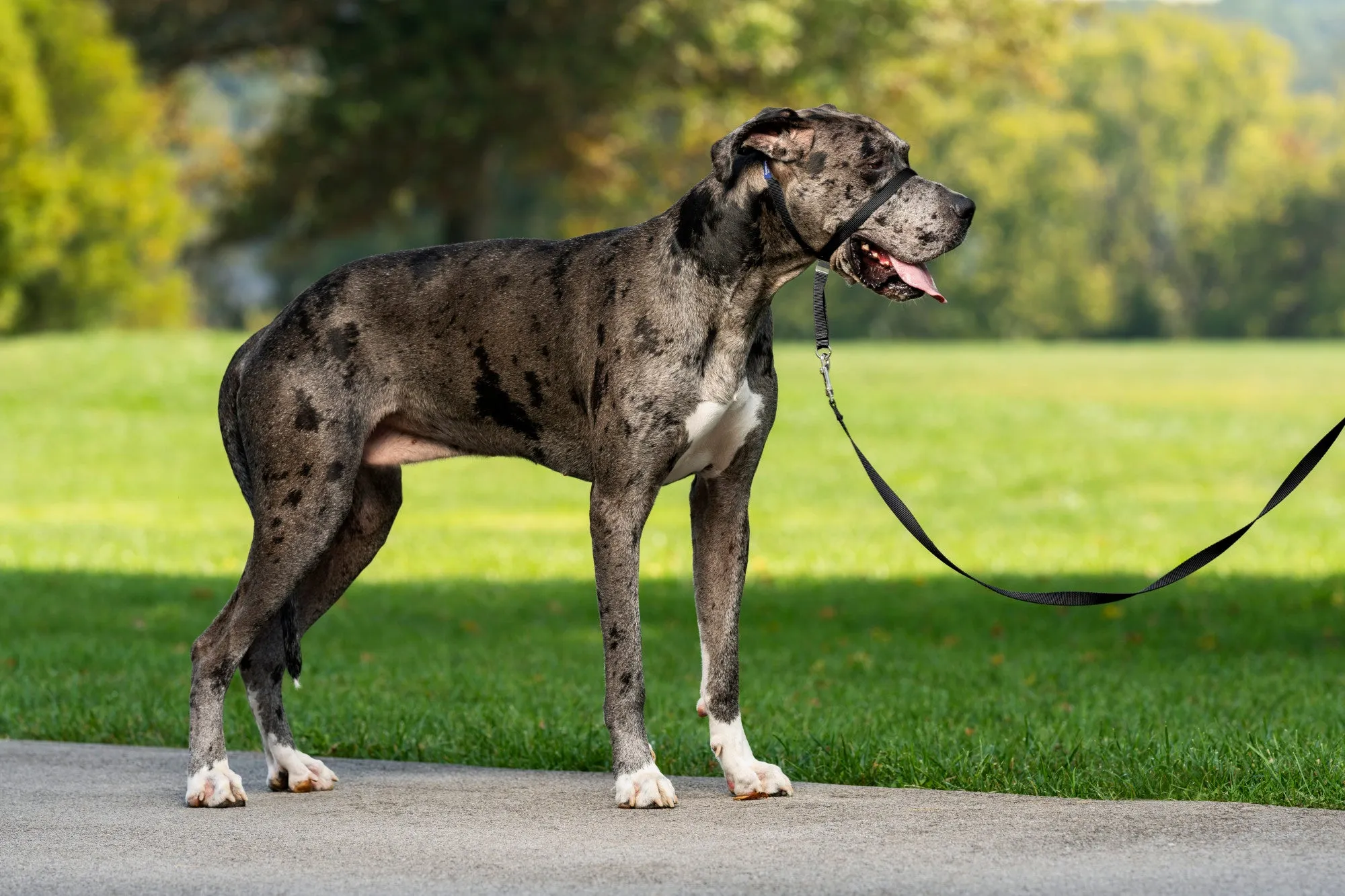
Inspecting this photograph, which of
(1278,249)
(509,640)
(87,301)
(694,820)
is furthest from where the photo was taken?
(1278,249)

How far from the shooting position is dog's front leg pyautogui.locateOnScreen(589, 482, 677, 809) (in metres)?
5.81

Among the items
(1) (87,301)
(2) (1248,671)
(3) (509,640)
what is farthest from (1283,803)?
(1) (87,301)

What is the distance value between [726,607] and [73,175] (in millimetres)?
31330

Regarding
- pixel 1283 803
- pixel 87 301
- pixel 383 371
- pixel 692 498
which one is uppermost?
pixel 87 301

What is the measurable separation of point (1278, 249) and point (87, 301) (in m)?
56.7

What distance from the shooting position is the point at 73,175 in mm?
34656

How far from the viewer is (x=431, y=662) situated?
1038 cm

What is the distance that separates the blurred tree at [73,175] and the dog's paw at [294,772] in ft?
93.1

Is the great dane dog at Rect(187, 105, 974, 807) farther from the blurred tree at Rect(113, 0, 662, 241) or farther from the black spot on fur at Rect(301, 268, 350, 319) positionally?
the blurred tree at Rect(113, 0, 662, 241)

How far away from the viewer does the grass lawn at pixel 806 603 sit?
23.7 feet

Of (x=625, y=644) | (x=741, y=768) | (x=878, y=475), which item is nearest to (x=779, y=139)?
(x=878, y=475)

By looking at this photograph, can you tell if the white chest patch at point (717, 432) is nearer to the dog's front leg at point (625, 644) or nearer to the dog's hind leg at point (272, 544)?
the dog's front leg at point (625, 644)

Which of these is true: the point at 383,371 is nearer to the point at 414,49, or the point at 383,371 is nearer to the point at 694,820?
the point at 694,820

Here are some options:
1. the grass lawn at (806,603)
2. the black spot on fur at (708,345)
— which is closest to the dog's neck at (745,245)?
the black spot on fur at (708,345)
